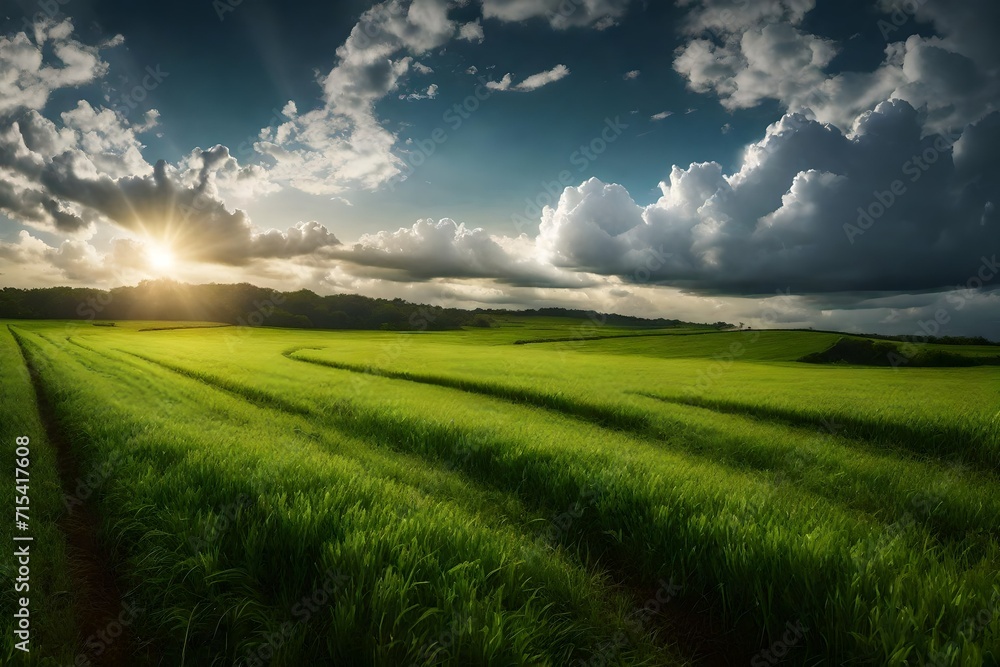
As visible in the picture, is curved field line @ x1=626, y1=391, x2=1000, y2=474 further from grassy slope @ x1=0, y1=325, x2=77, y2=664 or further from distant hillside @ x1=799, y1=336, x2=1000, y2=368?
distant hillside @ x1=799, y1=336, x2=1000, y2=368

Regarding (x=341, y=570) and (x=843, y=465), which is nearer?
(x=341, y=570)

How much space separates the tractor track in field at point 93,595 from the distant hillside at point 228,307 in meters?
117

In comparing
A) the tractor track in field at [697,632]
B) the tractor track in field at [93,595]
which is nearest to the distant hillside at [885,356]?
the tractor track in field at [697,632]

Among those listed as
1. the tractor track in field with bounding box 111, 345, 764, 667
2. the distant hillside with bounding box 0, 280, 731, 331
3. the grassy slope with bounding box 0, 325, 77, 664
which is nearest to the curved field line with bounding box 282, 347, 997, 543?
the tractor track in field with bounding box 111, 345, 764, 667

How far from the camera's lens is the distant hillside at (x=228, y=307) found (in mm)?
117062

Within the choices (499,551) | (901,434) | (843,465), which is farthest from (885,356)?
(499,551)

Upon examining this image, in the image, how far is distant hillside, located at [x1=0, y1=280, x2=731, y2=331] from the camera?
11706cm

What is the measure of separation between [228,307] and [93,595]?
14884 centimetres

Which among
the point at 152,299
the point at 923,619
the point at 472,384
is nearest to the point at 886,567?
the point at 923,619

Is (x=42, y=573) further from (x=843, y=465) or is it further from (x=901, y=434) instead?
(x=901, y=434)

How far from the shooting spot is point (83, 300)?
120m

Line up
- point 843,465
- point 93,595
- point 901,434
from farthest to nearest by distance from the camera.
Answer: point 901,434, point 843,465, point 93,595

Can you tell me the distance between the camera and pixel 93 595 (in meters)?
4.59

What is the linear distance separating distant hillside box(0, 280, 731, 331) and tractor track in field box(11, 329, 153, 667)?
117 m
